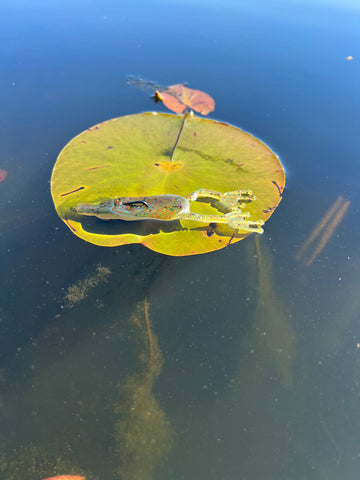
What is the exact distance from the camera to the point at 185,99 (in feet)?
17.7

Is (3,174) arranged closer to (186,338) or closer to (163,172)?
(163,172)

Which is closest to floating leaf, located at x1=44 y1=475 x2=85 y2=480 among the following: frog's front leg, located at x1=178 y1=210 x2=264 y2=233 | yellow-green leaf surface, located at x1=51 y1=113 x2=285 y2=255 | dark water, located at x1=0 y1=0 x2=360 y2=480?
dark water, located at x1=0 y1=0 x2=360 y2=480

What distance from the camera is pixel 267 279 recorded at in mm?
3107

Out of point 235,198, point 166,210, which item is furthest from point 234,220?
point 166,210

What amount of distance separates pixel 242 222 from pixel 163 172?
1.37 meters

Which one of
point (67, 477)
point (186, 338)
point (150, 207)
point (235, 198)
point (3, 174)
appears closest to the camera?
point (67, 477)

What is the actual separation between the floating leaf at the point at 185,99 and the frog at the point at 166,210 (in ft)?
7.30

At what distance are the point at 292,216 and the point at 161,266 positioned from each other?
179cm

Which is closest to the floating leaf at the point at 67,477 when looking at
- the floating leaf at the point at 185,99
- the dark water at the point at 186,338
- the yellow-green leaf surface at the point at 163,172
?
the dark water at the point at 186,338

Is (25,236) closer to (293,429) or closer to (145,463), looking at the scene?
(145,463)

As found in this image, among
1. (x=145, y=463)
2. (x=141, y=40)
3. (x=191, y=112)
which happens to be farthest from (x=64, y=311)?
(x=141, y=40)

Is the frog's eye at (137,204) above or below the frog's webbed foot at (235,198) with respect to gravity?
below

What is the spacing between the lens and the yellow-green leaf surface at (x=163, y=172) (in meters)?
3.40

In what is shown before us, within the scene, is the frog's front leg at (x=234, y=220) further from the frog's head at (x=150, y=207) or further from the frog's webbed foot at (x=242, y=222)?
the frog's head at (x=150, y=207)
